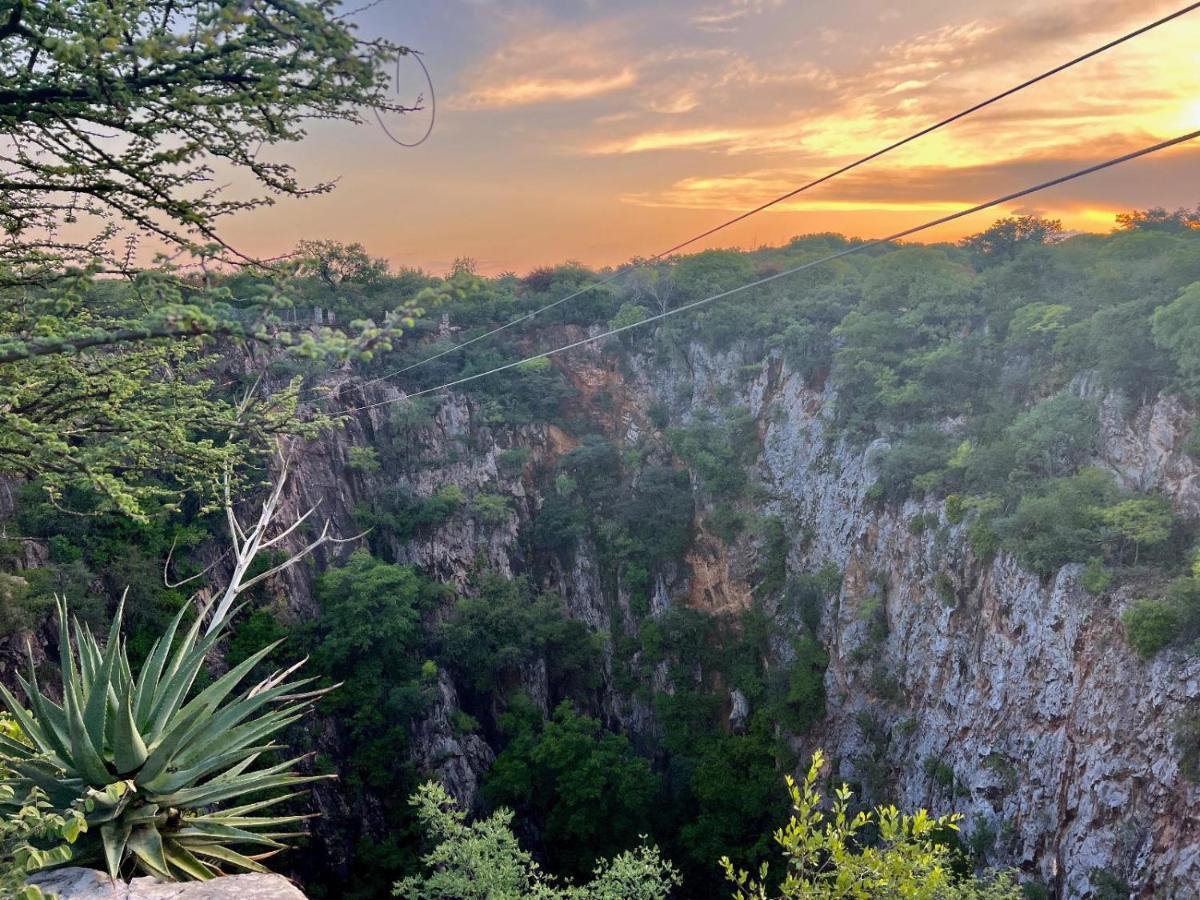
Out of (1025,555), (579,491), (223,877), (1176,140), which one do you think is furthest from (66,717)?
(579,491)

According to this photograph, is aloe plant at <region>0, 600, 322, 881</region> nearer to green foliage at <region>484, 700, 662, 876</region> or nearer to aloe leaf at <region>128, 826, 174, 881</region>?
aloe leaf at <region>128, 826, 174, 881</region>

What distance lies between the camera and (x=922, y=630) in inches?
699

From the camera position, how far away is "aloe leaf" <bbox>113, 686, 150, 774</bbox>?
4703 millimetres

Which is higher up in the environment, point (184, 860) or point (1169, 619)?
point (184, 860)

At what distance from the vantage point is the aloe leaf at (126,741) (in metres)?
4.70

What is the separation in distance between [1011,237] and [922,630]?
621 inches

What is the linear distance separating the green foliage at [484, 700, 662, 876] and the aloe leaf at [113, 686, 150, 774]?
53.0 feet

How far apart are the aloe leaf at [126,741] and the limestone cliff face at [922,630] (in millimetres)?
12711

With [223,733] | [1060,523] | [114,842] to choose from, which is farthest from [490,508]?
[114,842]

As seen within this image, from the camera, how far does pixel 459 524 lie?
26.5 metres

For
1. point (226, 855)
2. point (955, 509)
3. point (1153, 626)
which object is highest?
point (226, 855)

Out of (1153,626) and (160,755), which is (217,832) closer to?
(160,755)

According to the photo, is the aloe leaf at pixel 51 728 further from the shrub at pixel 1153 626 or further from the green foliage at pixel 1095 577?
the green foliage at pixel 1095 577

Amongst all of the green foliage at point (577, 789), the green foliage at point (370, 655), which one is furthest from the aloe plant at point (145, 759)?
the green foliage at point (370, 655)
